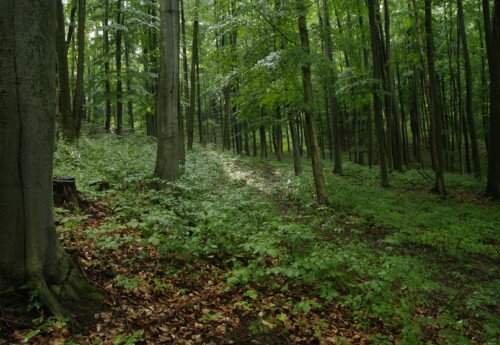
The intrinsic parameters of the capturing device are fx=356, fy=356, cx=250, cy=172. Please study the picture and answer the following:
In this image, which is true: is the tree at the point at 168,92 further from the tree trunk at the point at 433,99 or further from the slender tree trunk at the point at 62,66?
the tree trunk at the point at 433,99

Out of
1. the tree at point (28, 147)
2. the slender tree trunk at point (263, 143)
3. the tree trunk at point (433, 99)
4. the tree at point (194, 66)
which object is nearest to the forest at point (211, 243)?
the tree at point (28, 147)

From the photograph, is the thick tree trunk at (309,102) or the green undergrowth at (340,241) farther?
the thick tree trunk at (309,102)

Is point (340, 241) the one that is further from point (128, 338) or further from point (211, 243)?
point (128, 338)

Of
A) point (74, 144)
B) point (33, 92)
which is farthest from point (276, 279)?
point (74, 144)

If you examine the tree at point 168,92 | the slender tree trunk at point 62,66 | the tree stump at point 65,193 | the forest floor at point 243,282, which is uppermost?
the slender tree trunk at point 62,66

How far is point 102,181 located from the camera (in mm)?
8359

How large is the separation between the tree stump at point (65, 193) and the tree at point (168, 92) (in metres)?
2.20

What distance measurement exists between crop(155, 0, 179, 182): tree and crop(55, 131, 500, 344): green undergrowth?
65 cm

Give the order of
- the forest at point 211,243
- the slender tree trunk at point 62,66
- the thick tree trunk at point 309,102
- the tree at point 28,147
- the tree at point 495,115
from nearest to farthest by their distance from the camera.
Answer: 1. the tree at point 28,147
2. the forest at point 211,243
3. the thick tree trunk at point 309,102
4. the slender tree trunk at point 62,66
5. the tree at point 495,115

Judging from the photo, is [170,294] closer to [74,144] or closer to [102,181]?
[102,181]

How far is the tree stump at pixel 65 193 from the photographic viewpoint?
239 inches

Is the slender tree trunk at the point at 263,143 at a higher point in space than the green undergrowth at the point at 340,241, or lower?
higher

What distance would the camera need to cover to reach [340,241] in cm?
702

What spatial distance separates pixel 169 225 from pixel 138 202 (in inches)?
62.8
